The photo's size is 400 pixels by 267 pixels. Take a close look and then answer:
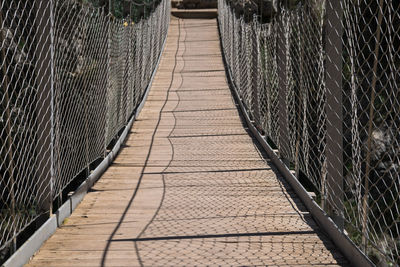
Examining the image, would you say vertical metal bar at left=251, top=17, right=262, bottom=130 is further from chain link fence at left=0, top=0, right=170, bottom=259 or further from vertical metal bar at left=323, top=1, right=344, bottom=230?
vertical metal bar at left=323, top=1, right=344, bottom=230

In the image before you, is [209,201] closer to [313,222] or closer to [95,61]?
[313,222]

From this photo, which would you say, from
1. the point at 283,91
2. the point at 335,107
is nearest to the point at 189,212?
the point at 335,107

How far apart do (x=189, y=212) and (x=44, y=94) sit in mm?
862

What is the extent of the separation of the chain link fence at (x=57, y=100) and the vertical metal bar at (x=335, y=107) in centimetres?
102

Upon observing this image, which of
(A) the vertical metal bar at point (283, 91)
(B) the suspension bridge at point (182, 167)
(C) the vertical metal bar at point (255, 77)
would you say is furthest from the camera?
(C) the vertical metal bar at point (255, 77)

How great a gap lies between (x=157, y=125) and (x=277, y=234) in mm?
3643

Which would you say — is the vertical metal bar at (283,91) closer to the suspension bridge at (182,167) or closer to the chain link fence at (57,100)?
the suspension bridge at (182,167)

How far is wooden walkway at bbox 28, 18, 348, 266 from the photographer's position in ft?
7.61

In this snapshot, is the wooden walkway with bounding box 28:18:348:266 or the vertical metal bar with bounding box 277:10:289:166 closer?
the wooden walkway with bounding box 28:18:348:266

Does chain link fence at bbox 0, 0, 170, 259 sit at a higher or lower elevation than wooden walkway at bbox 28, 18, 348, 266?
higher

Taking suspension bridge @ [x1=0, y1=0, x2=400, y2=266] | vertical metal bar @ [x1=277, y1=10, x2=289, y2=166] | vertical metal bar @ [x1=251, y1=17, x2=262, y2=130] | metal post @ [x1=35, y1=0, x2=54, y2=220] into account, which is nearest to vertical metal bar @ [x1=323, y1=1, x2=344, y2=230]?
suspension bridge @ [x1=0, y1=0, x2=400, y2=266]

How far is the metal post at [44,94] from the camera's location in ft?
8.16

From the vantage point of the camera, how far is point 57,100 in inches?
104

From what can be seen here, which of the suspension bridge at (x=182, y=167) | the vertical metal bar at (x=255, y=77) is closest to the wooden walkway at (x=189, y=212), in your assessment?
the suspension bridge at (x=182, y=167)
